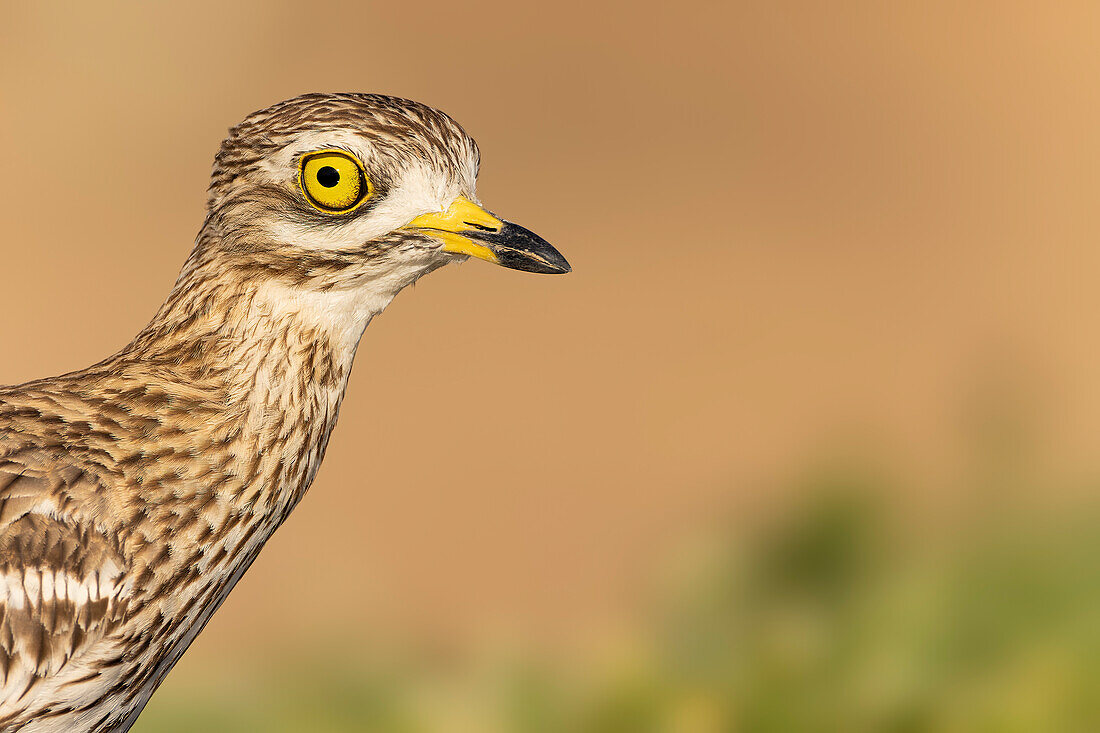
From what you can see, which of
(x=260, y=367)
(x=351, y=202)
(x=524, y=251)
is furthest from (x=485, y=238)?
(x=260, y=367)

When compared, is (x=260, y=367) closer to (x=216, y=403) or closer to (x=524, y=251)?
(x=216, y=403)

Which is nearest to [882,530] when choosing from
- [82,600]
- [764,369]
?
[82,600]

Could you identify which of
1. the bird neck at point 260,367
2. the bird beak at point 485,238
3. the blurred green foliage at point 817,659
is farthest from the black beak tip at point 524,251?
the blurred green foliage at point 817,659

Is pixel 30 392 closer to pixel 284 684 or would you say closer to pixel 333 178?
pixel 333 178

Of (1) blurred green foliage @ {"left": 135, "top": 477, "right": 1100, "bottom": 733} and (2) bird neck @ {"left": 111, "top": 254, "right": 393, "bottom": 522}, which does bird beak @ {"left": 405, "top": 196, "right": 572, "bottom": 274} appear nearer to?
(2) bird neck @ {"left": 111, "top": 254, "right": 393, "bottom": 522}

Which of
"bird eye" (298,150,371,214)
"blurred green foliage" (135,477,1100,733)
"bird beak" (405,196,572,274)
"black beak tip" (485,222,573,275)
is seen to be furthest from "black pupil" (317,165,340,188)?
"blurred green foliage" (135,477,1100,733)

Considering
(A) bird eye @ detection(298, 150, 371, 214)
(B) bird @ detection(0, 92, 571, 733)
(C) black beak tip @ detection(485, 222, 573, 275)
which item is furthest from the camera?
(C) black beak tip @ detection(485, 222, 573, 275)
